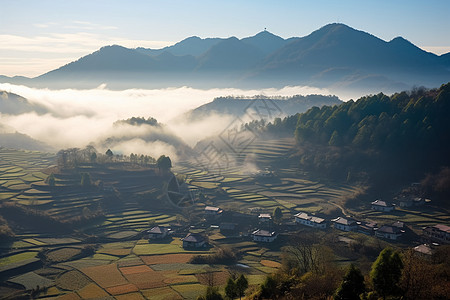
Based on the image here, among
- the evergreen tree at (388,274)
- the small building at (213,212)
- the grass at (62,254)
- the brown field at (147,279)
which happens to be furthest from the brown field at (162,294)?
the small building at (213,212)

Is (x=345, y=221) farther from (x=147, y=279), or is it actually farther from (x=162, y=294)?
(x=162, y=294)

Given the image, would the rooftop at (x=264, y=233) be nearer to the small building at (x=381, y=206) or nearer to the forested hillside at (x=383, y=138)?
the small building at (x=381, y=206)

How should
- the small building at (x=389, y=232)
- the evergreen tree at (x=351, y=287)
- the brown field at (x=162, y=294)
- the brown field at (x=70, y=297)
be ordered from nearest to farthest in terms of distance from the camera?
the evergreen tree at (x=351, y=287)
the brown field at (x=162, y=294)
the brown field at (x=70, y=297)
the small building at (x=389, y=232)

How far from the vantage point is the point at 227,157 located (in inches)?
4218

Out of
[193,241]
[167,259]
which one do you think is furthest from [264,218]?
[167,259]

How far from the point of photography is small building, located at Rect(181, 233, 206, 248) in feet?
187

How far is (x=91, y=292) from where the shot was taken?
41.2 meters

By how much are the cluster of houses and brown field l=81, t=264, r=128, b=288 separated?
39.3 feet

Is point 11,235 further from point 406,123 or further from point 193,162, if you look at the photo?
point 406,123

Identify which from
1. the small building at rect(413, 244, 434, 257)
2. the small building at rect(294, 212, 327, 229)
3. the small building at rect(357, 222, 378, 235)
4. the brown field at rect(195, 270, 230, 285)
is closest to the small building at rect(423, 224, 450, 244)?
the small building at rect(413, 244, 434, 257)

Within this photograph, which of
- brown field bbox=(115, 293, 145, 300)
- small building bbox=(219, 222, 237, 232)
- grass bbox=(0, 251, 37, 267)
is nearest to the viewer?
brown field bbox=(115, 293, 145, 300)

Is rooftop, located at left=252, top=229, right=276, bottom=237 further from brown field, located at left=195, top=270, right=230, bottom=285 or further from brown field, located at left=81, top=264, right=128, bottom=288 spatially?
brown field, located at left=81, top=264, right=128, bottom=288

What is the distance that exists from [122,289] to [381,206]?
46.0m

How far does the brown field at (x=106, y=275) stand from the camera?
43.8 metres
